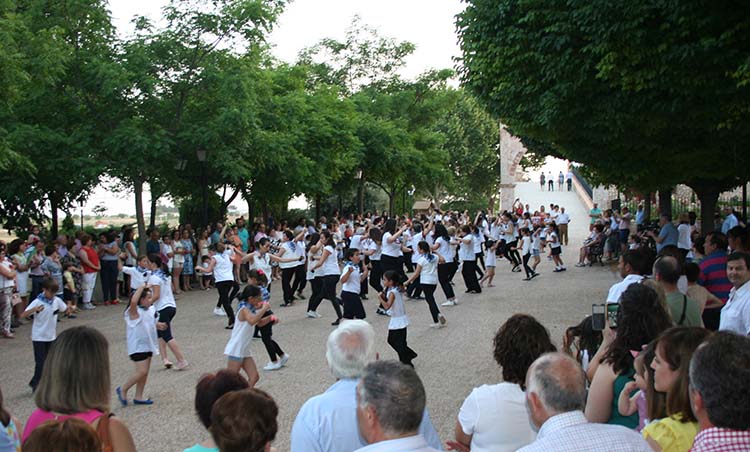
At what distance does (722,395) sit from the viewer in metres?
2.94

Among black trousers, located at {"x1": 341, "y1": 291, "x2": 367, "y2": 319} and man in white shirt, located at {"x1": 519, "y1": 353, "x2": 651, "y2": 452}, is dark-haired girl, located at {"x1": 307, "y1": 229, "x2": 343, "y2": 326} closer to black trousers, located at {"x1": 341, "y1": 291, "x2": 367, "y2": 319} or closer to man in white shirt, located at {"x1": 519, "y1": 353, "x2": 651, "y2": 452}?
black trousers, located at {"x1": 341, "y1": 291, "x2": 367, "y2": 319}

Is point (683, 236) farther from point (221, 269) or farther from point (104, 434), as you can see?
point (104, 434)

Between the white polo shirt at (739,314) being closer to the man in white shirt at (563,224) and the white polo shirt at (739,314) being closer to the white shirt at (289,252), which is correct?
the white shirt at (289,252)

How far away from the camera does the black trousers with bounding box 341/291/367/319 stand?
1291 centimetres

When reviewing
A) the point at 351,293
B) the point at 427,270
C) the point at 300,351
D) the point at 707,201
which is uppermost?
the point at 707,201

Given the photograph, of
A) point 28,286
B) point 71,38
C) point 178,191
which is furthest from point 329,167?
point 28,286

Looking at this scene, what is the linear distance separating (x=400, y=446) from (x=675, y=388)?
132 centimetres

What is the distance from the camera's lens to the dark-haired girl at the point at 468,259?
18.4m

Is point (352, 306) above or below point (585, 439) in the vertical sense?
below

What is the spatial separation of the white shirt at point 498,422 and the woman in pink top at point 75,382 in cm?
175

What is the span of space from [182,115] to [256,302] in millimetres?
12725

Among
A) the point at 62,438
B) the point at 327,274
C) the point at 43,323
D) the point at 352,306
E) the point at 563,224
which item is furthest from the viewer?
the point at 563,224

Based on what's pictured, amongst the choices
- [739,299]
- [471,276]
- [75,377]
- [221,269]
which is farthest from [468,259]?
[75,377]

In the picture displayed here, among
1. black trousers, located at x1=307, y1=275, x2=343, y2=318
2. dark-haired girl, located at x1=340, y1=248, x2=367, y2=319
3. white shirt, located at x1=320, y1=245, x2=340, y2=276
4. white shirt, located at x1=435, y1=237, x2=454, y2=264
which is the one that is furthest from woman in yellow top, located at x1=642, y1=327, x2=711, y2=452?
white shirt, located at x1=435, y1=237, x2=454, y2=264
